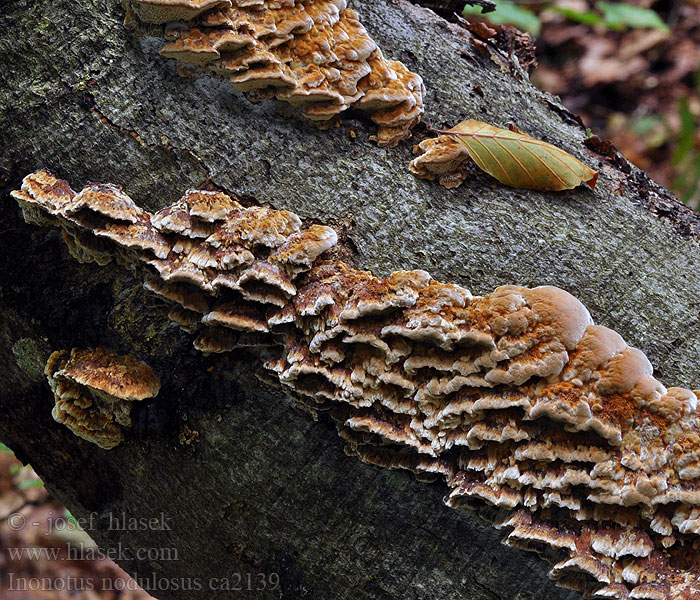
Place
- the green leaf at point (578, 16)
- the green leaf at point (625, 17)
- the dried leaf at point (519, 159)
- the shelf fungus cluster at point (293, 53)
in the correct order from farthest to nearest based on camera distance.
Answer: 1. the green leaf at point (625, 17)
2. the green leaf at point (578, 16)
3. the dried leaf at point (519, 159)
4. the shelf fungus cluster at point (293, 53)

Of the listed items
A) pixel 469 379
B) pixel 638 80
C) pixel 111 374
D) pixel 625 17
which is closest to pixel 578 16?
pixel 625 17

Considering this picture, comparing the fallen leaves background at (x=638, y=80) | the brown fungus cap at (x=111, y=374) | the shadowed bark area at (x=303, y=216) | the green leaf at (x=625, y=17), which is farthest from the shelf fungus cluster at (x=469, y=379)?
the fallen leaves background at (x=638, y=80)

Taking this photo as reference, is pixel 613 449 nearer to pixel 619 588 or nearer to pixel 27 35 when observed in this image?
pixel 619 588

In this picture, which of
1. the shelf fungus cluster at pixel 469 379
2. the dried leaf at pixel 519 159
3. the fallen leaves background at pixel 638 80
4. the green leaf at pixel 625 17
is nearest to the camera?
the shelf fungus cluster at pixel 469 379

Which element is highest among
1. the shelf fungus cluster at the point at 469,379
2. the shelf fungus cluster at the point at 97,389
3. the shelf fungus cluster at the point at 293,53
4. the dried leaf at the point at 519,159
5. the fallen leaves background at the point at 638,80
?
the shelf fungus cluster at the point at 293,53

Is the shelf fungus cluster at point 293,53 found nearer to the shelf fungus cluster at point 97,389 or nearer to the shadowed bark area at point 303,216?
the shadowed bark area at point 303,216

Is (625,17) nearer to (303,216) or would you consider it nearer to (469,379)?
(303,216)

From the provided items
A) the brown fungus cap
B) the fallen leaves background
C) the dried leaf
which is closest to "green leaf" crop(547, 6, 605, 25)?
the fallen leaves background
